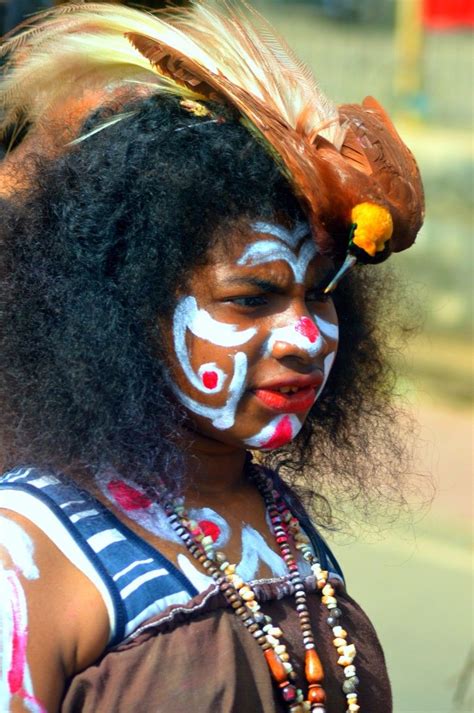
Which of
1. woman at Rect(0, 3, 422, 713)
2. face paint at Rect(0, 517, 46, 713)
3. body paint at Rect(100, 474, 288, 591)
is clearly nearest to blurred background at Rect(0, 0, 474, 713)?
body paint at Rect(100, 474, 288, 591)

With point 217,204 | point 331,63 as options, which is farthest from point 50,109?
point 331,63

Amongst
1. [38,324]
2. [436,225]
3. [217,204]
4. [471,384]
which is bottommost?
[471,384]

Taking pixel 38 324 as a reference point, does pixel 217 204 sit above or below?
above

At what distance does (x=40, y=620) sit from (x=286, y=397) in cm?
53

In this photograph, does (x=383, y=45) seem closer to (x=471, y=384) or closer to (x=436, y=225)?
(x=436, y=225)

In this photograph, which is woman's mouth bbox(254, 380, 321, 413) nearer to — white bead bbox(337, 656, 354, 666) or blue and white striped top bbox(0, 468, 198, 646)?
blue and white striped top bbox(0, 468, 198, 646)

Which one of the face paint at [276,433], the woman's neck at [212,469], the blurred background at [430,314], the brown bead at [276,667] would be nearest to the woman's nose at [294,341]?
the face paint at [276,433]

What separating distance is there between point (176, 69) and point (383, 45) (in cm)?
756

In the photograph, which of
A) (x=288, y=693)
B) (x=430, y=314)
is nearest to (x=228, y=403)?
(x=288, y=693)

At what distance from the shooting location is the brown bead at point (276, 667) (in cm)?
193

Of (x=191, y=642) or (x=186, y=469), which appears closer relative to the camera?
(x=191, y=642)

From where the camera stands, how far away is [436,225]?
8.24 m

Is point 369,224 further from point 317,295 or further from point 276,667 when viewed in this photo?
point 276,667

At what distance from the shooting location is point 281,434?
201 centimetres
